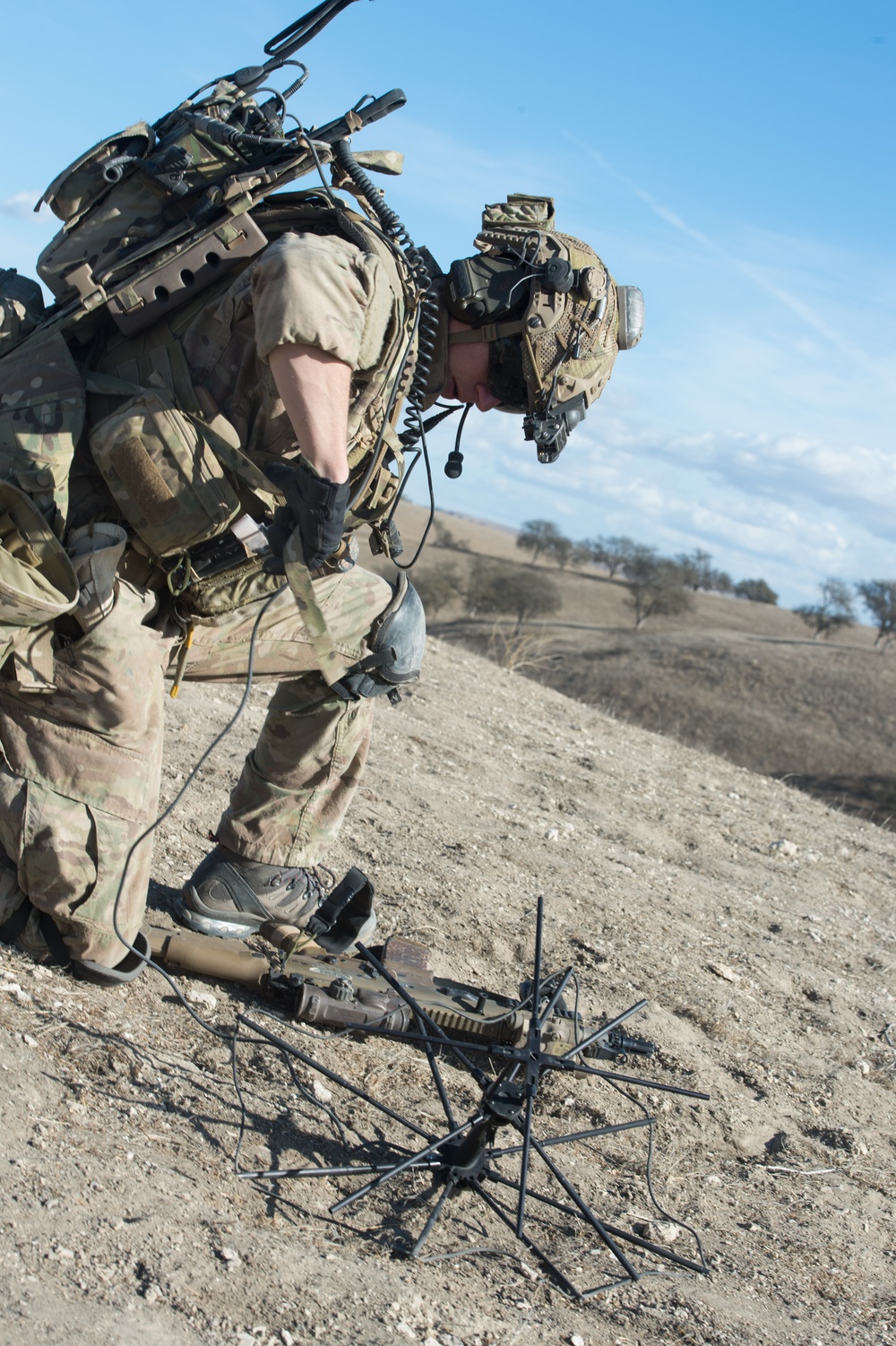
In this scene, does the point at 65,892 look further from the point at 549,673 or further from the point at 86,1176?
the point at 549,673

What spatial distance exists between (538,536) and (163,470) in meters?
54.7

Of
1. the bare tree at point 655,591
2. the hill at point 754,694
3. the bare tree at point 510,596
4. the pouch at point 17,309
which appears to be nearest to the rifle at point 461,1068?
the pouch at point 17,309

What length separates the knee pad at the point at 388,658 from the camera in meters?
3.55

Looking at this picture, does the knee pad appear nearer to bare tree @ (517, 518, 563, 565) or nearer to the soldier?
the soldier

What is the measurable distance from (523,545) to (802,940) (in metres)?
53.3

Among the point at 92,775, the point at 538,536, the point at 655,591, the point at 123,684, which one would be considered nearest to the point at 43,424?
the point at 123,684

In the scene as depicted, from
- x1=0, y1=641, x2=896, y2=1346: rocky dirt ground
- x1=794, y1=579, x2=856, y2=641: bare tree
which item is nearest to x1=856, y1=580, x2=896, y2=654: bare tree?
x1=794, y1=579, x2=856, y2=641: bare tree

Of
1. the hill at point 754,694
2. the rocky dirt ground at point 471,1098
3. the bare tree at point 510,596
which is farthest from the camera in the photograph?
the bare tree at point 510,596

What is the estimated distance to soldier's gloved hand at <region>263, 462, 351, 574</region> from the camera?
2670mm

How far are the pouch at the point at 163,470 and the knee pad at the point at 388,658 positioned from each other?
72 cm

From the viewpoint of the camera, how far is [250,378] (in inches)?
118

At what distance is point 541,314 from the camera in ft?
10.6

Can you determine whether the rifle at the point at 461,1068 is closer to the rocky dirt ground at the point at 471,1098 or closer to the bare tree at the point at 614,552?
the rocky dirt ground at the point at 471,1098

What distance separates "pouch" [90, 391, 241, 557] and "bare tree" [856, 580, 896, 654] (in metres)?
42.0
